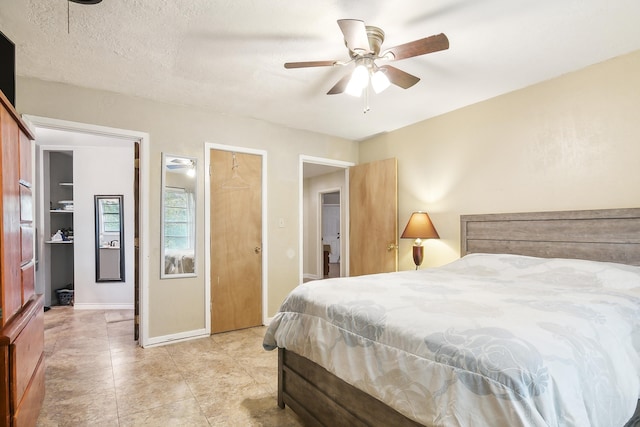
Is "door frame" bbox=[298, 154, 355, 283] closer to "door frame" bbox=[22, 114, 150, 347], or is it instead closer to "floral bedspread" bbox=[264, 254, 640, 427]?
"door frame" bbox=[22, 114, 150, 347]

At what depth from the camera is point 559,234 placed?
2768 mm

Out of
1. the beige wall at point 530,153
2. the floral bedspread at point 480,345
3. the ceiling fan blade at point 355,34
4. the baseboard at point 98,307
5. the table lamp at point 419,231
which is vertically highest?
the ceiling fan blade at point 355,34

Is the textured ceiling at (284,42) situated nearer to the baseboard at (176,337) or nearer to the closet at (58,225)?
the baseboard at (176,337)

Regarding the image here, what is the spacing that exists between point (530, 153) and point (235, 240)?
309cm

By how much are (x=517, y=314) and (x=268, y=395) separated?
1726mm

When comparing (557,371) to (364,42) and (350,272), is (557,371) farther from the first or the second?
(350,272)

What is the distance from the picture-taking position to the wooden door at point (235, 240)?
3.69 meters

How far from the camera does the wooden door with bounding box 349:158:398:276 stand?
13.7 feet

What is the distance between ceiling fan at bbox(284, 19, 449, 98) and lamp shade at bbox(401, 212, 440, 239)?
67.5 inches

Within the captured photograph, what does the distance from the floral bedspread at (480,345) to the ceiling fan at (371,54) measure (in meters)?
1.35

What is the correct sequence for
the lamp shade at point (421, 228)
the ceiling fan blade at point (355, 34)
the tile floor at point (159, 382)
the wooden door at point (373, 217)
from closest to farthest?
the ceiling fan blade at point (355, 34), the tile floor at point (159, 382), the lamp shade at point (421, 228), the wooden door at point (373, 217)

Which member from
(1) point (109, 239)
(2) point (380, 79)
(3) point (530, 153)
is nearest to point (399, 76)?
(2) point (380, 79)

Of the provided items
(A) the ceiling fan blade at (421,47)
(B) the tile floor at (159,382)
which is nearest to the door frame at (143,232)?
(B) the tile floor at (159,382)

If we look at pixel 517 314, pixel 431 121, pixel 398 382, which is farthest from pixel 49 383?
pixel 431 121
